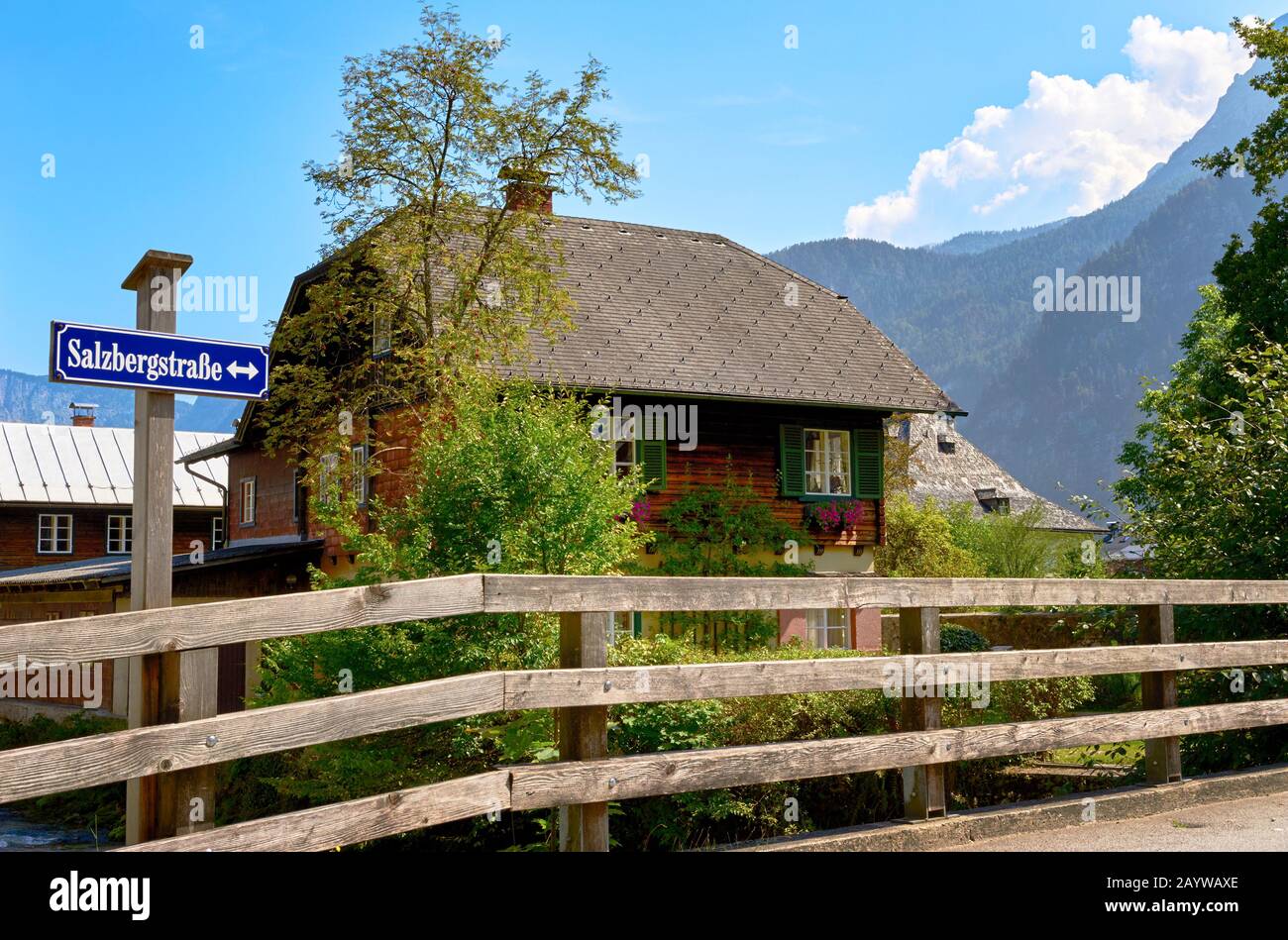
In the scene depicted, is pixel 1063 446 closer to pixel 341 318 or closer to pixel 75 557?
pixel 75 557

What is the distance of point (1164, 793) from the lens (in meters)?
7.48

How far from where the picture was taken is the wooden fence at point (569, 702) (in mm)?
4129

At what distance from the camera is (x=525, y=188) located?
20.1 m

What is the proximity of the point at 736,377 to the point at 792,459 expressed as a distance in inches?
80.8

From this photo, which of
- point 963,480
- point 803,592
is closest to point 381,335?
point 803,592

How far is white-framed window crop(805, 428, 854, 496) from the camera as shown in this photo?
86.1ft

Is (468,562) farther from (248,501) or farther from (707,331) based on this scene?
(248,501)

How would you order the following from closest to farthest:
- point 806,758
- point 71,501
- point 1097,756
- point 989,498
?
point 806,758 < point 1097,756 < point 71,501 < point 989,498

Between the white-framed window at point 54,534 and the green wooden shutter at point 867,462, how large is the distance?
30.7 meters

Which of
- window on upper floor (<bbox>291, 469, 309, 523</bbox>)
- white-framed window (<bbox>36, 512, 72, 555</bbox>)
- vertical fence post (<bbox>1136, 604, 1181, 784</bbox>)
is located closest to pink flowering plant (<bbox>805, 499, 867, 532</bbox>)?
window on upper floor (<bbox>291, 469, 309, 523</bbox>)

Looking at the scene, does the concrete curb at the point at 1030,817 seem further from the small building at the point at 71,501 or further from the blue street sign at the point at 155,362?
the small building at the point at 71,501

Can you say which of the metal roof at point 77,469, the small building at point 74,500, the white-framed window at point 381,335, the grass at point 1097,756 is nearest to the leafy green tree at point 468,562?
the grass at point 1097,756

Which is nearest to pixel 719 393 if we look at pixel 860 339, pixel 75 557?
pixel 860 339

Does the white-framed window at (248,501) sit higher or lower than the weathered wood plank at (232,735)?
higher
